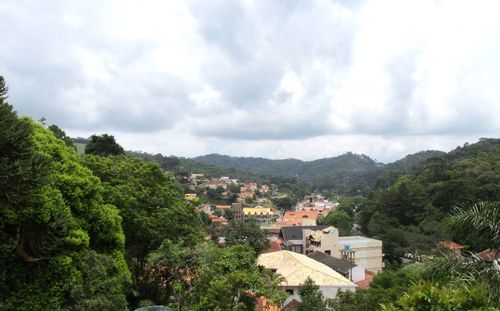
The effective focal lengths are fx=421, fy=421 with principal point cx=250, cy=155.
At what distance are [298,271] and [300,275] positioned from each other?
0.48 metres

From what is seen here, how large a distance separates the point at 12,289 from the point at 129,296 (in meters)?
4.84

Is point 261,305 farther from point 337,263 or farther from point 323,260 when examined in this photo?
point 323,260

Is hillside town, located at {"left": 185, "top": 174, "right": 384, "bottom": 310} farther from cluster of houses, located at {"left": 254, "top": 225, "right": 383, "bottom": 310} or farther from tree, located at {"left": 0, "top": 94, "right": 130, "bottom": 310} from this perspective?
tree, located at {"left": 0, "top": 94, "right": 130, "bottom": 310}

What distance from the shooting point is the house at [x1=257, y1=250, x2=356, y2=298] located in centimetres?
2005

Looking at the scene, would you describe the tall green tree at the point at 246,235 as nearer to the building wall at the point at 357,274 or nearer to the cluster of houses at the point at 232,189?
the building wall at the point at 357,274

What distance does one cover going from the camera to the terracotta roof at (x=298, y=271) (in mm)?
20312

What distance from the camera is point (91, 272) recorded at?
7.78 m

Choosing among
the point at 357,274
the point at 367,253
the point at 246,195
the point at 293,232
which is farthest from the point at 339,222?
the point at 246,195

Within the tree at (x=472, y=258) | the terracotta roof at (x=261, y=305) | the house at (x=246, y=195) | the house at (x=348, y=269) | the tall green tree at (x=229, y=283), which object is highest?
the tree at (x=472, y=258)

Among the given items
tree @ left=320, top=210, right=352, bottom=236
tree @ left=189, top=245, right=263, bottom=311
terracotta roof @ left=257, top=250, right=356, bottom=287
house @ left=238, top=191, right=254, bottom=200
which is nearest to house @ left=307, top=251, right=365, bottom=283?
terracotta roof @ left=257, top=250, right=356, bottom=287

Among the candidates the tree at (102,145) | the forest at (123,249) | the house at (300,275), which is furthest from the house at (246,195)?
the forest at (123,249)

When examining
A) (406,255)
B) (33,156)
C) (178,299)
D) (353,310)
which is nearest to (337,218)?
(406,255)

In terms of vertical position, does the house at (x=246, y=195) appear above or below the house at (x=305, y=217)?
above

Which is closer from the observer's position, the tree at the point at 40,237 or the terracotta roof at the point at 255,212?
the tree at the point at 40,237
